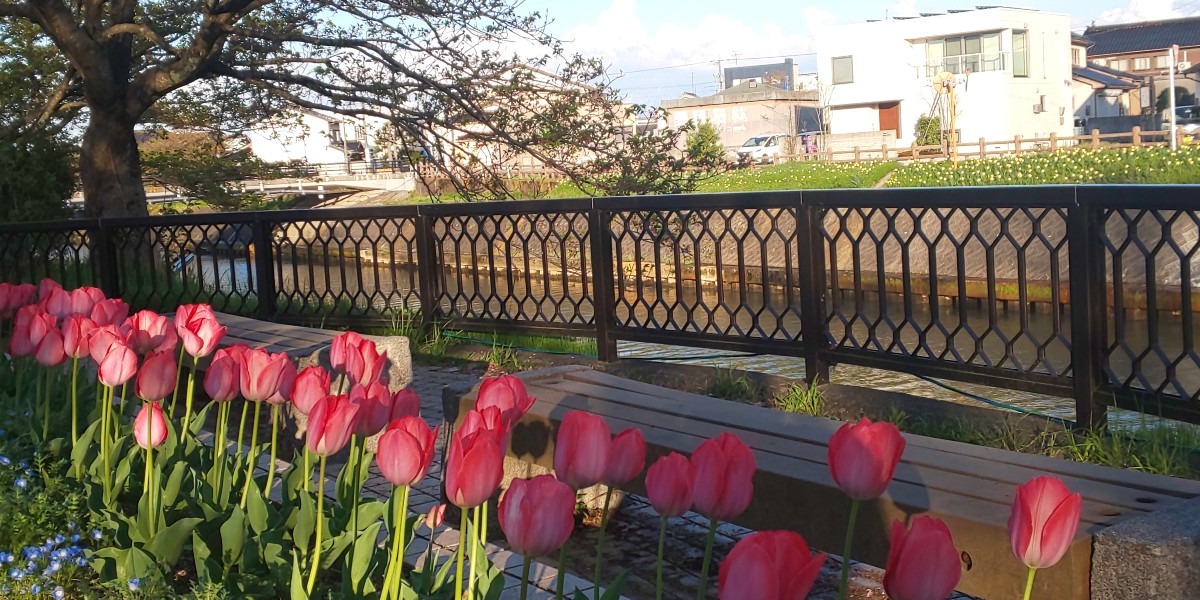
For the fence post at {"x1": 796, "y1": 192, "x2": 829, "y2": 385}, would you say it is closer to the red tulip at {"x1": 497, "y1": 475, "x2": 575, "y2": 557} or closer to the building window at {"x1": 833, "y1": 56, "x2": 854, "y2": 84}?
the red tulip at {"x1": 497, "y1": 475, "x2": 575, "y2": 557}

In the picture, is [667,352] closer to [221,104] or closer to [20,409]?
[20,409]

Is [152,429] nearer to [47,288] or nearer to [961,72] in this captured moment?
[47,288]

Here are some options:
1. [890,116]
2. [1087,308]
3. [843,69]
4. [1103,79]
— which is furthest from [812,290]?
[1103,79]

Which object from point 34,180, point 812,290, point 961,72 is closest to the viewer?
point 812,290

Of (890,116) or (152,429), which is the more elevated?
(890,116)

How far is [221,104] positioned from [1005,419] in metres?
11.1

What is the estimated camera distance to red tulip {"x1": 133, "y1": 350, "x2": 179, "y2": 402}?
10.4 ft

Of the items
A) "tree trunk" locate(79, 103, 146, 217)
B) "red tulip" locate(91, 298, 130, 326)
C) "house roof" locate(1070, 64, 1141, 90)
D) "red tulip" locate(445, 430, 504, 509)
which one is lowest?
"red tulip" locate(445, 430, 504, 509)

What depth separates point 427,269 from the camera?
8.86 meters

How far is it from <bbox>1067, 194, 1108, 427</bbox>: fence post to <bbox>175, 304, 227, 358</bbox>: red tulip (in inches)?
130

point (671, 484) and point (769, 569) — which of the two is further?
point (671, 484)

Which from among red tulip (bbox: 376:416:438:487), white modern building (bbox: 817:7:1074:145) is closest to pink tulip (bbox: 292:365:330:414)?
red tulip (bbox: 376:416:438:487)

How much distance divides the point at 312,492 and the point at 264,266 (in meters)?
6.54

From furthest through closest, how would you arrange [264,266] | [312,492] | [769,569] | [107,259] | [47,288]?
1. [107,259]
2. [264,266]
3. [47,288]
4. [312,492]
5. [769,569]
